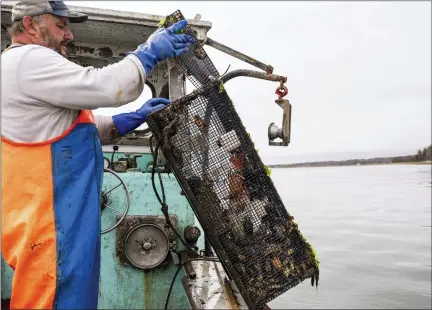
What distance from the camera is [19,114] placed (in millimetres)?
1691

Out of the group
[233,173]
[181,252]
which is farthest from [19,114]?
[181,252]

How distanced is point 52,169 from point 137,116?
0.67 metres

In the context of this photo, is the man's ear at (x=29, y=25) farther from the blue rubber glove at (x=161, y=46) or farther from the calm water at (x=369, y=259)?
the calm water at (x=369, y=259)

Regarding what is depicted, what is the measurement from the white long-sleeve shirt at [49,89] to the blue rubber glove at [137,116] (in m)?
0.43

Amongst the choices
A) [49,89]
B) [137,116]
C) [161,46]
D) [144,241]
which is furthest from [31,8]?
[144,241]

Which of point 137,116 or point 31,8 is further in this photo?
point 137,116

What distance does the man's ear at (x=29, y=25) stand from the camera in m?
1.83

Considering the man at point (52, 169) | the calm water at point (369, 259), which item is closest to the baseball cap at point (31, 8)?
the man at point (52, 169)

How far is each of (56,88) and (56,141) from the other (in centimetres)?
23

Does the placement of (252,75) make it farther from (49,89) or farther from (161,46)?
(49,89)

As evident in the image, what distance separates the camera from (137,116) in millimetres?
2256

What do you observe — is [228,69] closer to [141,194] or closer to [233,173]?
[233,173]

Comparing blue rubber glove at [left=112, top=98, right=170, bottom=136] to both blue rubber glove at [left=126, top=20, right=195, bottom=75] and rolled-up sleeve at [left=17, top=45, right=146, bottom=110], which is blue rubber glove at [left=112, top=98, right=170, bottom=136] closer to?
blue rubber glove at [left=126, top=20, right=195, bottom=75]

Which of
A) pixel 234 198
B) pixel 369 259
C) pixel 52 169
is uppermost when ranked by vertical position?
pixel 52 169
